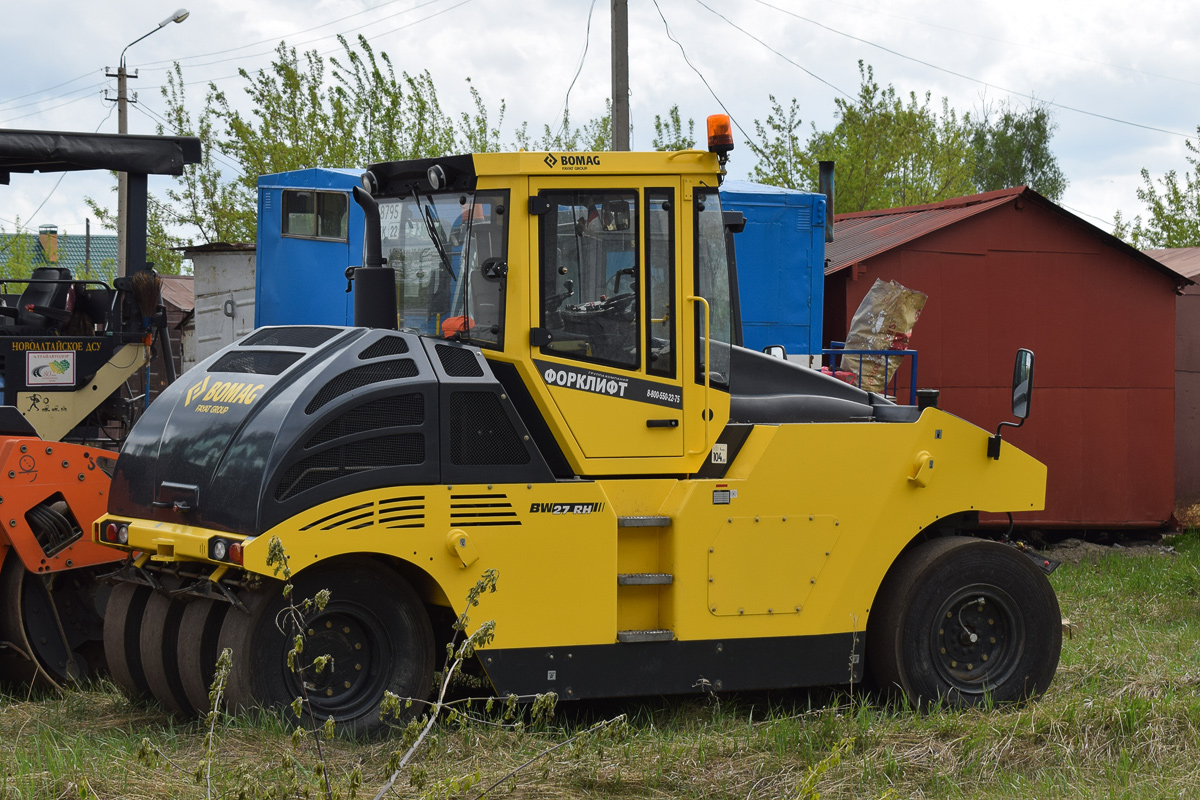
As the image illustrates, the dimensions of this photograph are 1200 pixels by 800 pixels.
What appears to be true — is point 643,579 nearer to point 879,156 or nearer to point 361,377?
point 361,377

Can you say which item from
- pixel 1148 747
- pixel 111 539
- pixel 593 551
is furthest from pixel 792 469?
→ pixel 111 539

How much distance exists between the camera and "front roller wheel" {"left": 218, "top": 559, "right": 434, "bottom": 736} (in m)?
5.90

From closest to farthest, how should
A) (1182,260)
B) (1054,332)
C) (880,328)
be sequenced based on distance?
(880,328) → (1054,332) → (1182,260)

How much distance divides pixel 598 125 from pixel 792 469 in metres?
24.8

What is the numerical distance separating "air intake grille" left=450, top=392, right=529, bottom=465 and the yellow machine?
13mm

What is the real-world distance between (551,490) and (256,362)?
60.0 inches

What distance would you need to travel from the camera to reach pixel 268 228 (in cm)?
1495

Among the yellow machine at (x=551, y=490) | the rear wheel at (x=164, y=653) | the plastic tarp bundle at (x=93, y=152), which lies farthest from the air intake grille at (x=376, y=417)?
the plastic tarp bundle at (x=93, y=152)

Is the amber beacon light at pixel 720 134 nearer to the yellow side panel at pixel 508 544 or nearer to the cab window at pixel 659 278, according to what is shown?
the cab window at pixel 659 278

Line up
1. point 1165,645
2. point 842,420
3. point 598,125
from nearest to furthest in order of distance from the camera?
point 842,420, point 1165,645, point 598,125

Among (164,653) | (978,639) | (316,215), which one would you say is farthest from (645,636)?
(316,215)

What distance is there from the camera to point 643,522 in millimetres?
6520

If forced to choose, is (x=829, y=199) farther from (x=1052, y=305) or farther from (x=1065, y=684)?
(x=1065, y=684)

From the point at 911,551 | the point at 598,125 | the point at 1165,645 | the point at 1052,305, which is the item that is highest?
the point at 598,125
